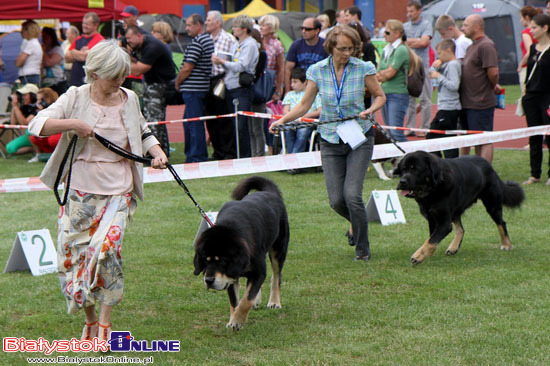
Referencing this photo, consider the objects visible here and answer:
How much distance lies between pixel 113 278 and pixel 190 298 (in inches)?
54.6

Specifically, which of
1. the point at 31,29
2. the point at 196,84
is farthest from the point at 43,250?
the point at 31,29

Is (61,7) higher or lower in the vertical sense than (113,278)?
higher

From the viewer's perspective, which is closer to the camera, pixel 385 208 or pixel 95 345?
pixel 95 345

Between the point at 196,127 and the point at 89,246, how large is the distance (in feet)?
26.4

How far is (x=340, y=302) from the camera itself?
18.5 ft

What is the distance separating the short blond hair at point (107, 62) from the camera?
430 cm

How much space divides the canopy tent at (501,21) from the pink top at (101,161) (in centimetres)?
2357

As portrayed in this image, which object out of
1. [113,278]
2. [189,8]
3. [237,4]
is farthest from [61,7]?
[237,4]

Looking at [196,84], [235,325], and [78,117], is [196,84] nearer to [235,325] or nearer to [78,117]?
[235,325]

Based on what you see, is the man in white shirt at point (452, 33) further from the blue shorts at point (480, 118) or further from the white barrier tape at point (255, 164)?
the white barrier tape at point (255, 164)

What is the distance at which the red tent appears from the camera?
14.8 m

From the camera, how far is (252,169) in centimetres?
766

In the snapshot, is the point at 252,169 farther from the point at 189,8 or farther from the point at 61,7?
the point at 189,8

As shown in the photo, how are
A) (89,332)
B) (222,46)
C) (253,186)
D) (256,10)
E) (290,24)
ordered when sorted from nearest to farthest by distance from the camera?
(89,332) < (253,186) < (222,46) < (290,24) < (256,10)
